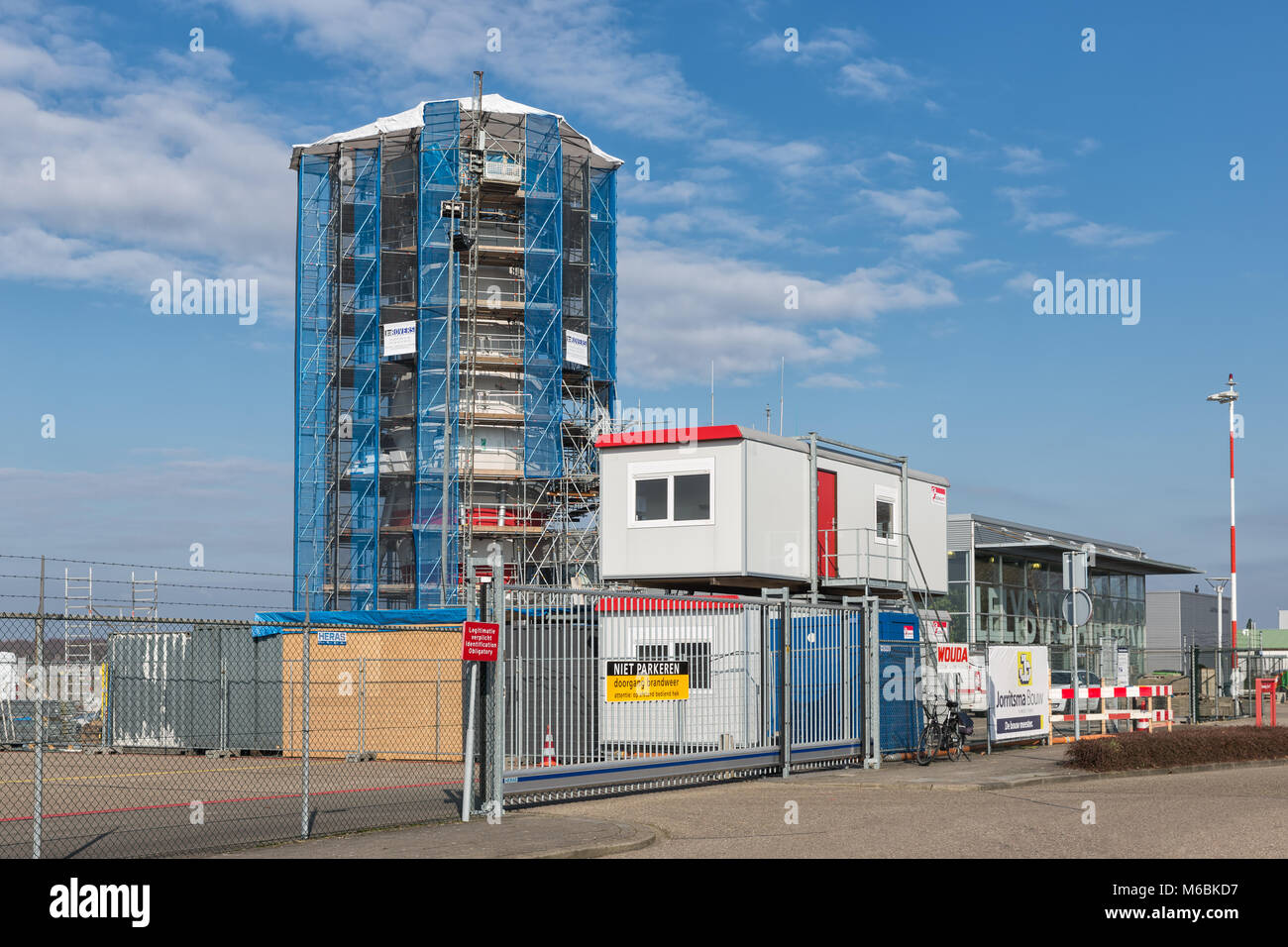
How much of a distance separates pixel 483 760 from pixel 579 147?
51577 millimetres

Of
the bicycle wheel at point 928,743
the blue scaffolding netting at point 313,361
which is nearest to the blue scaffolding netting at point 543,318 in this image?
the blue scaffolding netting at point 313,361

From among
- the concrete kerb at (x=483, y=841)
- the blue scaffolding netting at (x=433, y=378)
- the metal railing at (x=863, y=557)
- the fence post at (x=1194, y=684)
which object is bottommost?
the fence post at (x=1194, y=684)

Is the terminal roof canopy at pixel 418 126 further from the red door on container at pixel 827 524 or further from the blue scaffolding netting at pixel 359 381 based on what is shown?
the red door on container at pixel 827 524

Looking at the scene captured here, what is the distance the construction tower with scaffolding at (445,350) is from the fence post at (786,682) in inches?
1416

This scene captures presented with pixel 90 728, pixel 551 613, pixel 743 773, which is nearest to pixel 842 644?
pixel 743 773

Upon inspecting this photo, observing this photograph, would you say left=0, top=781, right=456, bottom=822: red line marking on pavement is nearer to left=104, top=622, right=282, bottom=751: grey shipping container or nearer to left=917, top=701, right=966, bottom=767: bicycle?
left=917, top=701, right=966, bottom=767: bicycle

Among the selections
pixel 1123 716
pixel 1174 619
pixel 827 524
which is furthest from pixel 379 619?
pixel 1174 619

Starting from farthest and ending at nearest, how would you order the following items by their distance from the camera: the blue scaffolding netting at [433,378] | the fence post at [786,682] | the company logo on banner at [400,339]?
the company logo on banner at [400,339] < the blue scaffolding netting at [433,378] < the fence post at [786,682]

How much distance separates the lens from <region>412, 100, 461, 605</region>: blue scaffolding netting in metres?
56.8

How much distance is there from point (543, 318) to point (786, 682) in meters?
41.1

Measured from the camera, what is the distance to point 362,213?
61438 mm

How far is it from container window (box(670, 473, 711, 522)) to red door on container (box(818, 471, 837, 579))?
2.85 meters

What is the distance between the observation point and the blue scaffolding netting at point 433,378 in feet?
186
